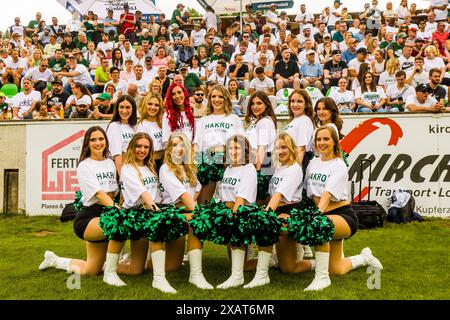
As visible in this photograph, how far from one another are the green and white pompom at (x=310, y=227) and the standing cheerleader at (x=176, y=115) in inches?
62.6

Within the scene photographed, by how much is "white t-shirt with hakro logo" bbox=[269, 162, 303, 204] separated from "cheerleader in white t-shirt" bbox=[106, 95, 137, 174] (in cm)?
177

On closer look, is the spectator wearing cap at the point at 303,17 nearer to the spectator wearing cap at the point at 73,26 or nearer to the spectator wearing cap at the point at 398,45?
the spectator wearing cap at the point at 398,45

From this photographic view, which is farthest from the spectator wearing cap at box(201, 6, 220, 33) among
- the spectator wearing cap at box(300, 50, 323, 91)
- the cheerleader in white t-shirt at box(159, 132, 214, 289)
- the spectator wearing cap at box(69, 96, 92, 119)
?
the cheerleader in white t-shirt at box(159, 132, 214, 289)

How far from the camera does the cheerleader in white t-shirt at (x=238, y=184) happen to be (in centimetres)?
494

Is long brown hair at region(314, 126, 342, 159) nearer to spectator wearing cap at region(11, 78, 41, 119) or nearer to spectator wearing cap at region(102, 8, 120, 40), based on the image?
spectator wearing cap at region(11, 78, 41, 119)

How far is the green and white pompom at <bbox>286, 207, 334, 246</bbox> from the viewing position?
463 centimetres

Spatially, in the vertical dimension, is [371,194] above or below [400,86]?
below

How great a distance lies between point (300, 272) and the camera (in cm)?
544

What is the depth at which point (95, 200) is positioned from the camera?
528 cm

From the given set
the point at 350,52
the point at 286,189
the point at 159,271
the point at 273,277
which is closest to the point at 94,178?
the point at 159,271

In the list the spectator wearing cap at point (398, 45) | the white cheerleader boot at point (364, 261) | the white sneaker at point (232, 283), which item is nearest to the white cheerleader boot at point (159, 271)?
the white sneaker at point (232, 283)

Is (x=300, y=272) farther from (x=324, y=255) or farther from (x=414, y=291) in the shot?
(x=414, y=291)
